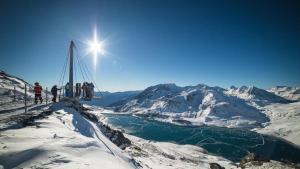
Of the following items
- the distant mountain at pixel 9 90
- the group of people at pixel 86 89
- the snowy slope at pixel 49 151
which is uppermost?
the distant mountain at pixel 9 90

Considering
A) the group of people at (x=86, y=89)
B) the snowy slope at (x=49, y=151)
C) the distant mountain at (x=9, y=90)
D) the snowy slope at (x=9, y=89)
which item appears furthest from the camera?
the snowy slope at (x=9, y=89)

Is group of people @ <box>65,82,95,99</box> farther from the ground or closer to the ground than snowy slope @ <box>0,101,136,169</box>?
farther from the ground

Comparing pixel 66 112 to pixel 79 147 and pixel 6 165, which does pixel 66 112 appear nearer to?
pixel 79 147

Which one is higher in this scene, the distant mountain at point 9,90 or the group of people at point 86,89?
the distant mountain at point 9,90

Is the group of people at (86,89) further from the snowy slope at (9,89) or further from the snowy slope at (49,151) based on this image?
the snowy slope at (9,89)

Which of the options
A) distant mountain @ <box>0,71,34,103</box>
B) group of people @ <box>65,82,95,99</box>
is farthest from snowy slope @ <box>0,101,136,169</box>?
distant mountain @ <box>0,71,34,103</box>

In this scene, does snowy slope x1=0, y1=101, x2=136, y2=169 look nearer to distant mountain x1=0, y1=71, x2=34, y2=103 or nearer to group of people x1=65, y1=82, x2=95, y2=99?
group of people x1=65, y1=82, x2=95, y2=99

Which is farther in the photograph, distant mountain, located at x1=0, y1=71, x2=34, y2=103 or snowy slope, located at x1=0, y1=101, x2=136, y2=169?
distant mountain, located at x1=0, y1=71, x2=34, y2=103

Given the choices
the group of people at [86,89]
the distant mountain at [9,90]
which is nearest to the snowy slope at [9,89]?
the distant mountain at [9,90]

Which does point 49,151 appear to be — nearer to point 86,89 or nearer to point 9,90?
point 86,89

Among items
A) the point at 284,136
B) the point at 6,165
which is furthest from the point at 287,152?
the point at 6,165

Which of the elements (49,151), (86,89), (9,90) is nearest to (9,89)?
(9,90)
